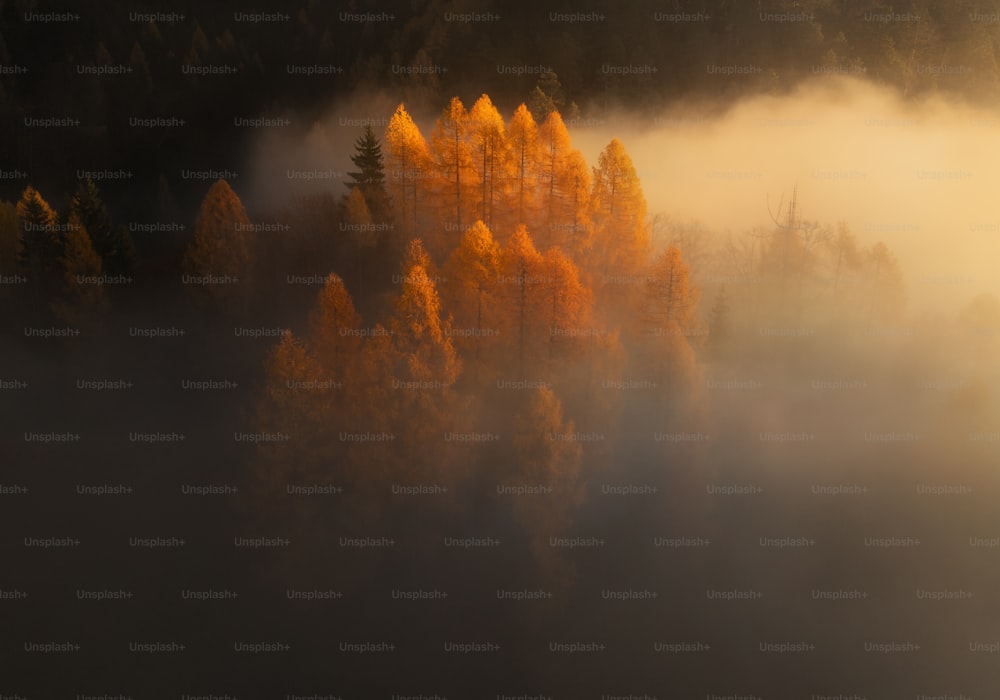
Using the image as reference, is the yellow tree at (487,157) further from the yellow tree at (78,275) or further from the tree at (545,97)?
the yellow tree at (78,275)

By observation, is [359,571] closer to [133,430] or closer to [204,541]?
[204,541]

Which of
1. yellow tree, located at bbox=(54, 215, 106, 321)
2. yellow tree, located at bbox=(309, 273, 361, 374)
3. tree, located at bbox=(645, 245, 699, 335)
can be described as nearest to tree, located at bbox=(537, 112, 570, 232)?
tree, located at bbox=(645, 245, 699, 335)

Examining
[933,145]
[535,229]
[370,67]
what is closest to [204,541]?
[535,229]

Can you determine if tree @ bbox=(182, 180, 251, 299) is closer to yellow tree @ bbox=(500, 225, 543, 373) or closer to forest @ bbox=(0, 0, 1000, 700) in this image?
forest @ bbox=(0, 0, 1000, 700)

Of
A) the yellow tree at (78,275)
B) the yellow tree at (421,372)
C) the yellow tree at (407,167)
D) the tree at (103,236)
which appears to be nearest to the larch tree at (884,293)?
the yellow tree at (421,372)

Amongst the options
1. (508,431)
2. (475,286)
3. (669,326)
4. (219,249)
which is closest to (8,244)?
(219,249)

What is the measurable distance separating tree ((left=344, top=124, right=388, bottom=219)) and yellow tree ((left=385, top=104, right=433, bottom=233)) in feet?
2.37

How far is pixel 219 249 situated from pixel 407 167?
1184 centimetres

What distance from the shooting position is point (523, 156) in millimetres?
55750

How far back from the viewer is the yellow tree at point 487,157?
55125 millimetres

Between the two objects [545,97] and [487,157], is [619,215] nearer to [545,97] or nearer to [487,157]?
[487,157]

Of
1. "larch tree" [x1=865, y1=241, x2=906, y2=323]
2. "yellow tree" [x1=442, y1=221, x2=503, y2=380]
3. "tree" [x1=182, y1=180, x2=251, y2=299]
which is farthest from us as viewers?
"larch tree" [x1=865, y1=241, x2=906, y2=323]

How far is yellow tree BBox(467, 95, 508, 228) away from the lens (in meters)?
55.1

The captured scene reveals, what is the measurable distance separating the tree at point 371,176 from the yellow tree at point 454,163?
10.7ft
